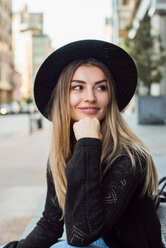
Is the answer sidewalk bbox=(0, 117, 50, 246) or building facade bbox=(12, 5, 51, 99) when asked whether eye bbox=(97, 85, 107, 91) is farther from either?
building facade bbox=(12, 5, 51, 99)

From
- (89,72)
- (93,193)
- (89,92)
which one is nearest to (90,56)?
(89,72)

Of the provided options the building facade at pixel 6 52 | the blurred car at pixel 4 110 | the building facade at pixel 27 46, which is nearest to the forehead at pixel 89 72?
the blurred car at pixel 4 110

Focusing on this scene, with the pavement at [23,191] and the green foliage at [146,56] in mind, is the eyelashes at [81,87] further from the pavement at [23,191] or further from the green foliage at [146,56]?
the green foliage at [146,56]

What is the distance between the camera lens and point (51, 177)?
1.99 m

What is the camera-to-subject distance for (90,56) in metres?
1.80

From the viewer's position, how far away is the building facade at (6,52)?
231 ft

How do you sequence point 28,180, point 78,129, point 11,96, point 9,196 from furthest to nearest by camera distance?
point 11,96
point 28,180
point 9,196
point 78,129

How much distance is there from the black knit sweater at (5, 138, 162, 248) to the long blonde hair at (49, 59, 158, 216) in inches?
2.2

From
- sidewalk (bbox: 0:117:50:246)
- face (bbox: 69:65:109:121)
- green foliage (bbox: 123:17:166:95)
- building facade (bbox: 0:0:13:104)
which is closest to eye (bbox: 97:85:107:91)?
face (bbox: 69:65:109:121)

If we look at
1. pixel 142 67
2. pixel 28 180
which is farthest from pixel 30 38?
pixel 28 180

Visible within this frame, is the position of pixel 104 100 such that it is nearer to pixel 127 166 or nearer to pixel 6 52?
pixel 127 166

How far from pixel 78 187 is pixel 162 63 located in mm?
13357

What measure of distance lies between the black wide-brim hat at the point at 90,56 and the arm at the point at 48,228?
1.58ft

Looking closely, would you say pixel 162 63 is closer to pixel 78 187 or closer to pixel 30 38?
pixel 78 187
